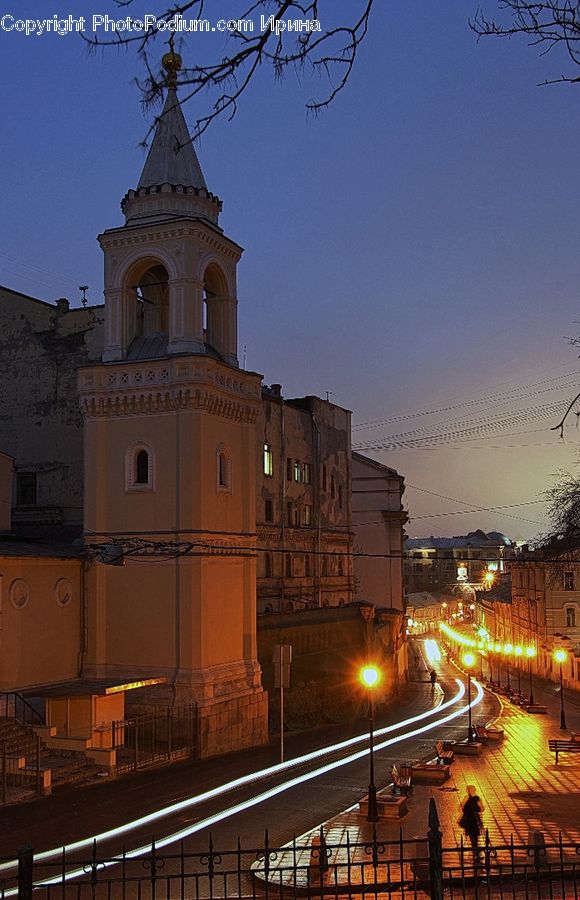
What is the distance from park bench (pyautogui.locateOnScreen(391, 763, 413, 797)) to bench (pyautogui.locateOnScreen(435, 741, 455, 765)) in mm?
3067

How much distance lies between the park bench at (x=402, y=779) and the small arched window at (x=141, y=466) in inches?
446

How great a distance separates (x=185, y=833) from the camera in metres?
17.2

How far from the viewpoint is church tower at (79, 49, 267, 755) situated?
2741 cm

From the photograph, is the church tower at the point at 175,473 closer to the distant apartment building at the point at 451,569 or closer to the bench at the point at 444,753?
the bench at the point at 444,753

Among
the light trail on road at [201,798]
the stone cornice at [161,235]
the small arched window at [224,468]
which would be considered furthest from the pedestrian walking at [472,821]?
the stone cornice at [161,235]

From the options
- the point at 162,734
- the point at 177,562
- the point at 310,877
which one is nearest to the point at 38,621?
the point at 177,562

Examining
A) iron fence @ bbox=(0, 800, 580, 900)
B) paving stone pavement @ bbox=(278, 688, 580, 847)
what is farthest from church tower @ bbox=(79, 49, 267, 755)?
iron fence @ bbox=(0, 800, 580, 900)

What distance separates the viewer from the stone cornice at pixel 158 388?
91.1 ft

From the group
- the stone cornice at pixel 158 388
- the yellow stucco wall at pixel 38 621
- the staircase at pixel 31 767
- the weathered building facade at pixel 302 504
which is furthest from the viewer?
the weathered building facade at pixel 302 504

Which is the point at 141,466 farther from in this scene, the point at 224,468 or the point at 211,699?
the point at 211,699

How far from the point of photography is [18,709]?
2425cm

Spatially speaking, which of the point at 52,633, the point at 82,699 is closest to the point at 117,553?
the point at 52,633

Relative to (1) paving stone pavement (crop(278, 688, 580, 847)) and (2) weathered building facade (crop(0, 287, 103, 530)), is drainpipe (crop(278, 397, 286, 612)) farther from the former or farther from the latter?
(1) paving stone pavement (crop(278, 688, 580, 847))

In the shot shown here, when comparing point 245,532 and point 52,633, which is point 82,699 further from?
point 245,532
